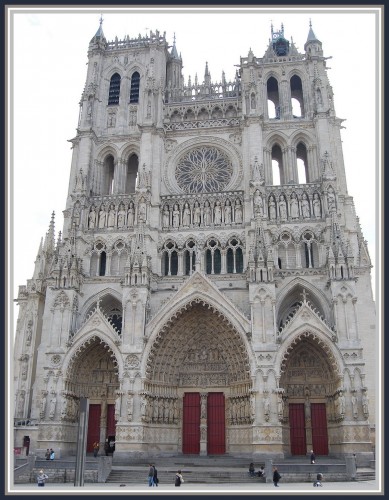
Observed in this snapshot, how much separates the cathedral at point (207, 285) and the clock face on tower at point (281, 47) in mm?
2487

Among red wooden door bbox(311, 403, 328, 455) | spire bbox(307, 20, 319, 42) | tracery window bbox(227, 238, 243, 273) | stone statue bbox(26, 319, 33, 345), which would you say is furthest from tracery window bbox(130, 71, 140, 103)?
red wooden door bbox(311, 403, 328, 455)

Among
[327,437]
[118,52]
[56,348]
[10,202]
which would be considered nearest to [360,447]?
[327,437]

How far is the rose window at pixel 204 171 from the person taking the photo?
32.3m

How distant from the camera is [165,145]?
110 feet

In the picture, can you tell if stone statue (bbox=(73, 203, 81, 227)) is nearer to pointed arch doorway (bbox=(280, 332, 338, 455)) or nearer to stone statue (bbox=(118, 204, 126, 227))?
stone statue (bbox=(118, 204, 126, 227))

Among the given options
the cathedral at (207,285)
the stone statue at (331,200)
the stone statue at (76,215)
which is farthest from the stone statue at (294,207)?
the stone statue at (76,215)

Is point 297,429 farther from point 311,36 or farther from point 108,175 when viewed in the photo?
point 311,36

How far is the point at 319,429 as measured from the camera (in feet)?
85.2

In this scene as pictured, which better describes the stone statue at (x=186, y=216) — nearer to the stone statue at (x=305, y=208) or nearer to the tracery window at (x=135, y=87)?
the stone statue at (x=305, y=208)

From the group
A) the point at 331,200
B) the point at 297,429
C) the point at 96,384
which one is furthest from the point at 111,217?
the point at 297,429

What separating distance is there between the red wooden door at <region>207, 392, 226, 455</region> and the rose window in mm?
13234

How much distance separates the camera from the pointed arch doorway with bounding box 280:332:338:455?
25723 millimetres

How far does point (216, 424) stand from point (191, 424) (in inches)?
55.0

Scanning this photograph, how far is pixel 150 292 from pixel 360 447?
13610mm
